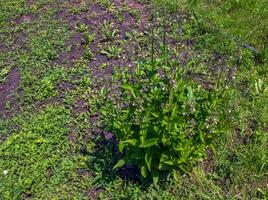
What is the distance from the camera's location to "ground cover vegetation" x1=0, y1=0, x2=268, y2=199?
3.47 metres

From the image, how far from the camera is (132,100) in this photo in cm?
345

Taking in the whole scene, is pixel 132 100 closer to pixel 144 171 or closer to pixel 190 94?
pixel 190 94

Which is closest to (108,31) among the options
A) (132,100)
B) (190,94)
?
(132,100)

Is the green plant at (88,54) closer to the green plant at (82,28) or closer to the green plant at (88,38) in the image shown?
the green plant at (88,38)

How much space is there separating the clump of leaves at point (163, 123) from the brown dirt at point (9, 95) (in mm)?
1361

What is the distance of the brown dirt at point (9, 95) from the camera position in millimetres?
4504

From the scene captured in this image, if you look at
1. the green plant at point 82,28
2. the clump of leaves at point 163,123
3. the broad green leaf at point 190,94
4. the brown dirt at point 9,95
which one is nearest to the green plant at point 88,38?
the green plant at point 82,28

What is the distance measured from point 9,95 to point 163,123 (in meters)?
2.04

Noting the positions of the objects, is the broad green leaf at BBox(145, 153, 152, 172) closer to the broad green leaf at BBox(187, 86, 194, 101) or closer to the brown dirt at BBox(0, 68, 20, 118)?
the broad green leaf at BBox(187, 86, 194, 101)

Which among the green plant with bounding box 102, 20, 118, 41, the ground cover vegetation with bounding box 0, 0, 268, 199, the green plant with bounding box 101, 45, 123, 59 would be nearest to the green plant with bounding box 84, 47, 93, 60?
the ground cover vegetation with bounding box 0, 0, 268, 199

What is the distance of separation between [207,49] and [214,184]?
5.65 ft

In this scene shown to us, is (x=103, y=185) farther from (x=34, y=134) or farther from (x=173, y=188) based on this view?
(x=34, y=134)

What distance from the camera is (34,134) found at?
13.8ft

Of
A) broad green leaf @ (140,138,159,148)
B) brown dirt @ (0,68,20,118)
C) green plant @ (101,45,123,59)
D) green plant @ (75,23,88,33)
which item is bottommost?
brown dirt @ (0,68,20,118)
